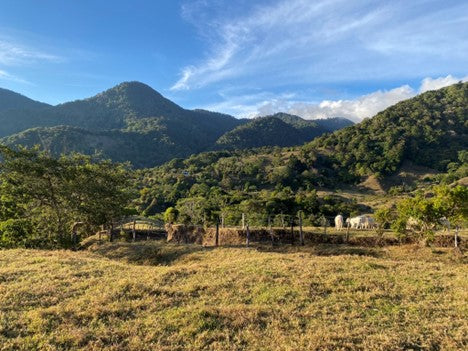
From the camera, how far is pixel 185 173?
88312 millimetres

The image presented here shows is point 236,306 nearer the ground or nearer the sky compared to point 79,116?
nearer the ground

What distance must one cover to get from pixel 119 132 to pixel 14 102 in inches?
2926

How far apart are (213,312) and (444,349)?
4.79 metres

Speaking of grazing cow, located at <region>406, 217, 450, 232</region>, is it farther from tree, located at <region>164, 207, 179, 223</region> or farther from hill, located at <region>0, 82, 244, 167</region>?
hill, located at <region>0, 82, 244, 167</region>

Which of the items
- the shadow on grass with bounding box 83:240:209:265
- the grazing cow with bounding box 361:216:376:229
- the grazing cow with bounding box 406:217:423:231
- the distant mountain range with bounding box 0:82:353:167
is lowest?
the shadow on grass with bounding box 83:240:209:265

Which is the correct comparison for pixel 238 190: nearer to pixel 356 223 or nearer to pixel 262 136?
pixel 356 223

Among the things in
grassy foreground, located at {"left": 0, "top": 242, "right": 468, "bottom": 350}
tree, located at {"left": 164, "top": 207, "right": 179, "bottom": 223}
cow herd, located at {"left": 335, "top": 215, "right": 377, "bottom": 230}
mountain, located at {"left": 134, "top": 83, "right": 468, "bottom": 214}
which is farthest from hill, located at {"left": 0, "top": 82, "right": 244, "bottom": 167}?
grassy foreground, located at {"left": 0, "top": 242, "right": 468, "bottom": 350}

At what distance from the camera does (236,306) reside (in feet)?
28.3

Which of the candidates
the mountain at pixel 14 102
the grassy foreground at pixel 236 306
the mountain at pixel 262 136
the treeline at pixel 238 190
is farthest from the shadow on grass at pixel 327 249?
the mountain at pixel 14 102

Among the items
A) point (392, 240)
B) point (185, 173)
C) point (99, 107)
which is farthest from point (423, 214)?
point (99, 107)

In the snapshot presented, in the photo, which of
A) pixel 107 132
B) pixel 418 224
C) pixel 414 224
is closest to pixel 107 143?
pixel 107 132

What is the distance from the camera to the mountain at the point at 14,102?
17312 cm

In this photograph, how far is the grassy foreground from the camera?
22.2 ft

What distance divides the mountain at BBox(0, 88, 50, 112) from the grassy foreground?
192848 mm
